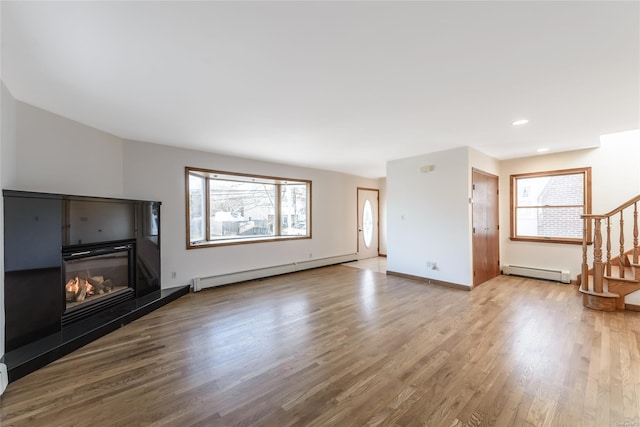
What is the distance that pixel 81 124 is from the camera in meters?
3.25

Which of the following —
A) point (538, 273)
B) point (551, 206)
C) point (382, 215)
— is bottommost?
point (538, 273)

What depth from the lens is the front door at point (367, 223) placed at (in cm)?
743

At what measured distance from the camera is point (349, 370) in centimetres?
218

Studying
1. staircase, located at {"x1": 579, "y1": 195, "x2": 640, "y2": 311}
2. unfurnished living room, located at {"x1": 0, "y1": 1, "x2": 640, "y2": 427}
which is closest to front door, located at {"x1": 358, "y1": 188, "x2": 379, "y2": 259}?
unfurnished living room, located at {"x1": 0, "y1": 1, "x2": 640, "y2": 427}

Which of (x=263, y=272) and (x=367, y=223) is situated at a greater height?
(x=367, y=223)

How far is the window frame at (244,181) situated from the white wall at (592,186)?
14.0 ft

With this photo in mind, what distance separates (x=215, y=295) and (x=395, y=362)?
3079mm

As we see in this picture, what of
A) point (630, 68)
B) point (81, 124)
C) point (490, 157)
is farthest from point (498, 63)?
point (81, 124)

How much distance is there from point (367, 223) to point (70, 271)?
6343mm

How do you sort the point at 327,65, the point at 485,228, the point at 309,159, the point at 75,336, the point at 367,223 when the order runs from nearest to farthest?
the point at 327,65, the point at 75,336, the point at 485,228, the point at 309,159, the point at 367,223

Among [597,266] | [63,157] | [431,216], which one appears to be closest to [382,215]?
[431,216]

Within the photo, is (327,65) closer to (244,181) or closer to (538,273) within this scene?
(244,181)

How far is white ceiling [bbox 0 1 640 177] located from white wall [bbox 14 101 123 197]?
0.62 ft

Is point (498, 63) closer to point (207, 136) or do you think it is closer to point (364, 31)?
point (364, 31)
